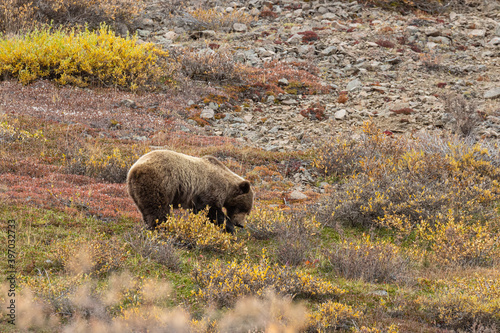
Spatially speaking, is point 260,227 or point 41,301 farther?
point 260,227

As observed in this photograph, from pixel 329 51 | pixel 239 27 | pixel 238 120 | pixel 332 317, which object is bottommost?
pixel 238 120

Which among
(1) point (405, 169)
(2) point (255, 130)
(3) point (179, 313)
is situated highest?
(3) point (179, 313)

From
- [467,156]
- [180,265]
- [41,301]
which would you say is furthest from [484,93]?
[41,301]

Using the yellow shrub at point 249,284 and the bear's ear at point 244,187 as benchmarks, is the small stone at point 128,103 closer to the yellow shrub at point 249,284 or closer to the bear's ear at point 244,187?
the bear's ear at point 244,187

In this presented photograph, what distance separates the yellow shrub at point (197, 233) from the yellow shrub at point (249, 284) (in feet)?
3.48

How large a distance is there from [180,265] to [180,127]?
9.78 m

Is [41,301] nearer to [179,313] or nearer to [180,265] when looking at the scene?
[179,313]

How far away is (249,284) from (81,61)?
15229 mm

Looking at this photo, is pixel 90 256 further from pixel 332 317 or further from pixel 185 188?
pixel 332 317

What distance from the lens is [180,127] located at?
1589 cm

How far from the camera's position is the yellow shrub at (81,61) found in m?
17.4

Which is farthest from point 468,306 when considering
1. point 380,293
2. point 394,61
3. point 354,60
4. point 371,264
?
point 354,60

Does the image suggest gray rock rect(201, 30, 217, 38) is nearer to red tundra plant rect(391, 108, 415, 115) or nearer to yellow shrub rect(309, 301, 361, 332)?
red tundra plant rect(391, 108, 415, 115)

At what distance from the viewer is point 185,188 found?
25.3ft
